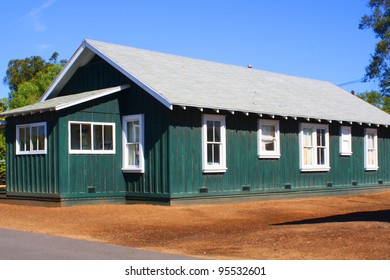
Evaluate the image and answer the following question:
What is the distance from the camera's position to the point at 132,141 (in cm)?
2089

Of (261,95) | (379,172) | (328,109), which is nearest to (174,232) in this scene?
(261,95)

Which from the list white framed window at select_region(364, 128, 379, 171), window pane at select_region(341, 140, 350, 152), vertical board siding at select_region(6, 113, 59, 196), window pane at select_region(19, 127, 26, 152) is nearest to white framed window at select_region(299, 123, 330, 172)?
window pane at select_region(341, 140, 350, 152)

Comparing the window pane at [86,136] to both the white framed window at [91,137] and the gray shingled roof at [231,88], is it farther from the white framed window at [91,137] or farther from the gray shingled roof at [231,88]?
the gray shingled roof at [231,88]

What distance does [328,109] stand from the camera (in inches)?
1043

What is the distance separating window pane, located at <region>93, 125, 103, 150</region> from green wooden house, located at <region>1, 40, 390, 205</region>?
3cm

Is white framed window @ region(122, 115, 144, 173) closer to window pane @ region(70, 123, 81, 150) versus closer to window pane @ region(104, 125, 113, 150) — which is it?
window pane @ region(104, 125, 113, 150)

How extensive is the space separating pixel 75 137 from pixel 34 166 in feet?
6.33

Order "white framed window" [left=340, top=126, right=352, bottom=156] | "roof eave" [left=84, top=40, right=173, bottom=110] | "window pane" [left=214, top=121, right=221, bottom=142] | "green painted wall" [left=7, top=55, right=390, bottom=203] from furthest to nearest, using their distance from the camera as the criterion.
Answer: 1. "white framed window" [left=340, top=126, right=352, bottom=156]
2. "window pane" [left=214, top=121, right=221, bottom=142]
3. "green painted wall" [left=7, top=55, right=390, bottom=203]
4. "roof eave" [left=84, top=40, right=173, bottom=110]

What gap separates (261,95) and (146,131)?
6107 mm

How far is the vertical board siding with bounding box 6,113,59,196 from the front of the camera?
19719mm

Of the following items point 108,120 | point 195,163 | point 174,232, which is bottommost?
point 174,232

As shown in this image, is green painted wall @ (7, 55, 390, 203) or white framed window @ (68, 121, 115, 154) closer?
green painted wall @ (7, 55, 390, 203)

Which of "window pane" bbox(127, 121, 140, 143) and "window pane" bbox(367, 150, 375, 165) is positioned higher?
"window pane" bbox(127, 121, 140, 143)

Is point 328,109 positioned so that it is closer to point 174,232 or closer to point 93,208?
point 93,208
